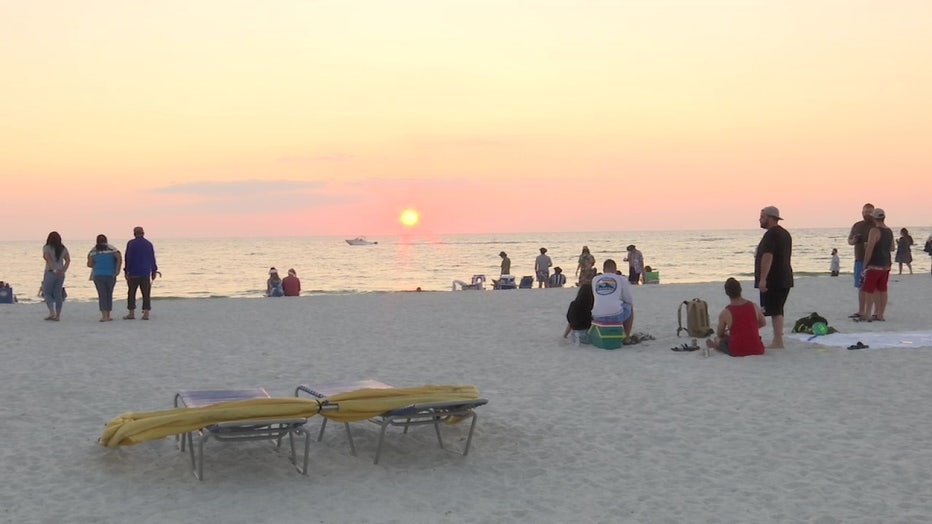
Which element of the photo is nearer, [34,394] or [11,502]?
[11,502]

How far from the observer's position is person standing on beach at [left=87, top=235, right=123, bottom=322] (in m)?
13.8

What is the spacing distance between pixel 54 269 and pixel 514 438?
418 inches

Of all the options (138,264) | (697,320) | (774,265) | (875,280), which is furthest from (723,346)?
(138,264)

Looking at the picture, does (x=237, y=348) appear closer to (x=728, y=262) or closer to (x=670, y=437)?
(x=670, y=437)

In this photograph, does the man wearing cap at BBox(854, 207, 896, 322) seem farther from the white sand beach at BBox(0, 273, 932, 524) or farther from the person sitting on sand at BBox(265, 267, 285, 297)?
the person sitting on sand at BBox(265, 267, 285, 297)

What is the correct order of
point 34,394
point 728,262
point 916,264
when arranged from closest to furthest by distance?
1. point 34,394
2. point 916,264
3. point 728,262

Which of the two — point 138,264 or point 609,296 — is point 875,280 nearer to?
point 609,296

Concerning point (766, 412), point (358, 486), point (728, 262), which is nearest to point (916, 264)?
point (728, 262)

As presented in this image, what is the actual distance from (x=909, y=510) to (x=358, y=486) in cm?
311

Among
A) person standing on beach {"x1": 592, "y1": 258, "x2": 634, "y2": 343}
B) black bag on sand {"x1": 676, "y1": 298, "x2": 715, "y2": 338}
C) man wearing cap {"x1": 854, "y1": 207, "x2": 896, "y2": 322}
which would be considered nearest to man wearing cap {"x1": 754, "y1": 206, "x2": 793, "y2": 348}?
black bag on sand {"x1": 676, "y1": 298, "x2": 715, "y2": 338}

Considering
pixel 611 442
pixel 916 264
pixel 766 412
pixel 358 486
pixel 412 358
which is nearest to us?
pixel 358 486

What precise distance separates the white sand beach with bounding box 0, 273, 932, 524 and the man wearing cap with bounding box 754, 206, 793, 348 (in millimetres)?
574

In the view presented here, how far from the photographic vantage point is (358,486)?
5035mm

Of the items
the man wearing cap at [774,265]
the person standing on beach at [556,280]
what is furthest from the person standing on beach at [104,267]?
the person standing on beach at [556,280]
